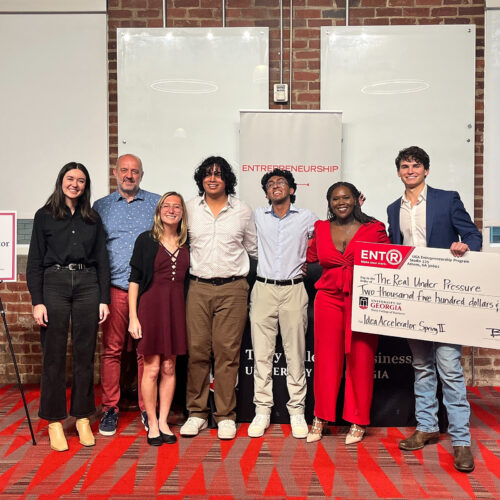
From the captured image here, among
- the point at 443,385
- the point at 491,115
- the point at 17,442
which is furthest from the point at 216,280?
the point at 491,115

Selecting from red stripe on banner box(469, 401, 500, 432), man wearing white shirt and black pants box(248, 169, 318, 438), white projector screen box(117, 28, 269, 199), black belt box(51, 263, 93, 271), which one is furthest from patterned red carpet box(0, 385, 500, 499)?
white projector screen box(117, 28, 269, 199)

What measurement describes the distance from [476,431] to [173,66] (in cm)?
382

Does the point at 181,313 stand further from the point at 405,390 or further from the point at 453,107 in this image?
the point at 453,107

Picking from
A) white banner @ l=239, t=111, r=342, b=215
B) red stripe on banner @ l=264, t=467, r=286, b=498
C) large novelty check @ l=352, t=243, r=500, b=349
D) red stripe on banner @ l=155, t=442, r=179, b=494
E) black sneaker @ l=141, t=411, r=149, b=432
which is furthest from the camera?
white banner @ l=239, t=111, r=342, b=215

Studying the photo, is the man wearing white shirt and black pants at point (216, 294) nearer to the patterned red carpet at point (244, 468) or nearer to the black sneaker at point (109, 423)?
the patterned red carpet at point (244, 468)

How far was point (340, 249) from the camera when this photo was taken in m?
3.29

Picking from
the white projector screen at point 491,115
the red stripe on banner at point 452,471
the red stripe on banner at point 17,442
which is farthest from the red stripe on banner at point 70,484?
the white projector screen at point 491,115

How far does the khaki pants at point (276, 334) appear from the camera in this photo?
11.2 feet

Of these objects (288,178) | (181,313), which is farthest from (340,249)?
(181,313)

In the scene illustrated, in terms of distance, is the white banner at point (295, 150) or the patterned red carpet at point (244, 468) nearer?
the patterned red carpet at point (244, 468)

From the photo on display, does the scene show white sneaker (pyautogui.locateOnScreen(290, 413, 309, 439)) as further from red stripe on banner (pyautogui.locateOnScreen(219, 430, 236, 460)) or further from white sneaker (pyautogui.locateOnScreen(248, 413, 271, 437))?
red stripe on banner (pyautogui.locateOnScreen(219, 430, 236, 460))

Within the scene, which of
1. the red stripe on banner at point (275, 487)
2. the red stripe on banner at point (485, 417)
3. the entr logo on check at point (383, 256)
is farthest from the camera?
the red stripe on banner at point (485, 417)

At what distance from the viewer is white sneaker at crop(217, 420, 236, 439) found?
3328mm

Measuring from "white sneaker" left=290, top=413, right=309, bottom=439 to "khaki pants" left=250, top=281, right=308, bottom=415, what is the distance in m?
0.03
